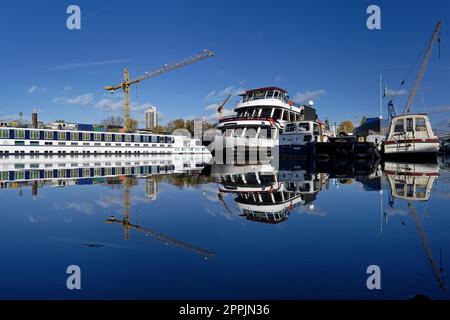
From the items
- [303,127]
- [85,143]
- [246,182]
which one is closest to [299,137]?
[303,127]

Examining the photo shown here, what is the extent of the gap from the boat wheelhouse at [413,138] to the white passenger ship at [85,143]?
60.5 metres

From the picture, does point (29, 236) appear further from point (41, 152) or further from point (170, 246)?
point (41, 152)

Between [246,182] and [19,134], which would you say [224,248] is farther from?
[19,134]

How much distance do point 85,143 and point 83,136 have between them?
5.66ft

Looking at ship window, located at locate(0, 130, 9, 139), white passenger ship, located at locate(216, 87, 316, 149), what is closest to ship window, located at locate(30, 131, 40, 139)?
ship window, located at locate(0, 130, 9, 139)

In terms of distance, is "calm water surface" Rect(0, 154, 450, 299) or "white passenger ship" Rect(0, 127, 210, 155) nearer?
"calm water surface" Rect(0, 154, 450, 299)

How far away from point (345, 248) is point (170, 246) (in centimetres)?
311

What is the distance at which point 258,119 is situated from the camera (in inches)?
1801

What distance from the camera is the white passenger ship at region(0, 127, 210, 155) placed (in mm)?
64500

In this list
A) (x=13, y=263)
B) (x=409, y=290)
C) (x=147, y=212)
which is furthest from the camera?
(x=147, y=212)

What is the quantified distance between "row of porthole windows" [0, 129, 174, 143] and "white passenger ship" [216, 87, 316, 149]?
3897 cm

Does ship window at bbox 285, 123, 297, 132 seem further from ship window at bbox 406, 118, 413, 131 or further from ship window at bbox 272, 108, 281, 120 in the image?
ship window at bbox 406, 118, 413, 131

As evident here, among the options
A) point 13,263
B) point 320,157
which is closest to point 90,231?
point 13,263

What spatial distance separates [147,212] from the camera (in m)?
9.06
